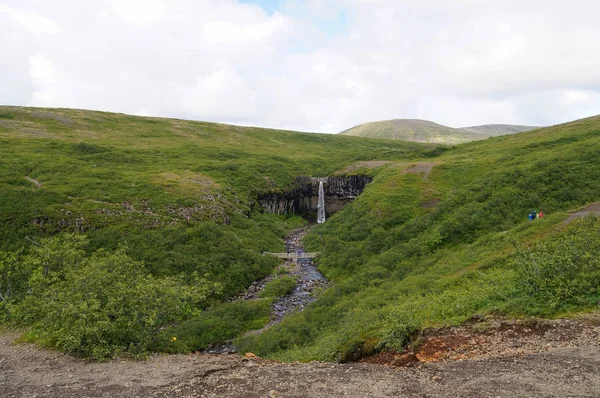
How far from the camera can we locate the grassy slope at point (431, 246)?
64.1ft

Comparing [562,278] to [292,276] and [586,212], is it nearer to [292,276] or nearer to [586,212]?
[586,212]

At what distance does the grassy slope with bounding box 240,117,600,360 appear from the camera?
19547 millimetres

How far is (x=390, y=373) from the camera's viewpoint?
46.2 feet

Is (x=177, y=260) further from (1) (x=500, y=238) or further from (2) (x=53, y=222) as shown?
(1) (x=500, y=238)

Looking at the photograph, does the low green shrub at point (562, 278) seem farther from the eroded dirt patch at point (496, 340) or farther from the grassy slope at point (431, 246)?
the eroded dirt patch at point (496, 340)

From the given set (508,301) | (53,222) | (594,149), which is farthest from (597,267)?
(53,222)

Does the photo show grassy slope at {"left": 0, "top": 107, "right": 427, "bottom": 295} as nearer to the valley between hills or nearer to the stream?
the valley between hills

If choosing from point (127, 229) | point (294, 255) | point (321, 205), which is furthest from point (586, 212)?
point (321, 205)

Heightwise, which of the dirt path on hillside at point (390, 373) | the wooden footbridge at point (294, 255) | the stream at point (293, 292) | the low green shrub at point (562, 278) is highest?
the low green shrub at point (562, 278)

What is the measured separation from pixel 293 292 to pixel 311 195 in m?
46.6

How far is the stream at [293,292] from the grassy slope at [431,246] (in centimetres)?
214

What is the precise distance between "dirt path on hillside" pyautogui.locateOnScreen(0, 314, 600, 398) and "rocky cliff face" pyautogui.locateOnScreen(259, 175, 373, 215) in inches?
2330

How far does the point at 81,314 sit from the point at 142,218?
114 feet

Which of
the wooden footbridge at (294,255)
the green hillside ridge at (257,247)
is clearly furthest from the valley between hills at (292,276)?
the wooden footbridge at (294,255)
